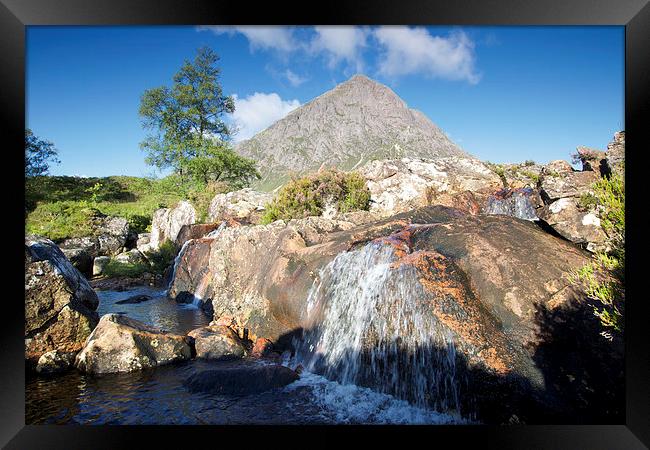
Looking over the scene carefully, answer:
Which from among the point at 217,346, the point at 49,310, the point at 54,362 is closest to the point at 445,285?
the point at 217,346

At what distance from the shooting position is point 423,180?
1517 centimetres

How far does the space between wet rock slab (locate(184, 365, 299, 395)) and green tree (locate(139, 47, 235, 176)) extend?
1812cm

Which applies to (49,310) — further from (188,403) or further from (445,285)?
(445,285)

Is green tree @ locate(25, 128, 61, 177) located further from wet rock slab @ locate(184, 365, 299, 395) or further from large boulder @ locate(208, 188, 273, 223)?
wet rock slab @ locate(184, 365, 299, 395)

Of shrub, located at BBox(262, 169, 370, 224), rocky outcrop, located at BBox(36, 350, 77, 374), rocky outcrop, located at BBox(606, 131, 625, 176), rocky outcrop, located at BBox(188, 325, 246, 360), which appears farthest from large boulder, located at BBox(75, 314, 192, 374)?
rocky outcrop, located at BBox(606, 131, 625, 176)

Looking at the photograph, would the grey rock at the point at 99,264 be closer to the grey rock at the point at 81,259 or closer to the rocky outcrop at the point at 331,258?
the grey rock at the point at 81,259

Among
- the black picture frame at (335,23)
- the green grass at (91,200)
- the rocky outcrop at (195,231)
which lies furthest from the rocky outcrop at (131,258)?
the black picture frame at (335,23)

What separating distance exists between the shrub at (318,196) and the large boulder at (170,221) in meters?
6.30

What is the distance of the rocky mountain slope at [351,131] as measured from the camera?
1330 inches

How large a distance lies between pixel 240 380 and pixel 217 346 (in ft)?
5.52

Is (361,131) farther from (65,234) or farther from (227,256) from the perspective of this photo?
(227,256)
